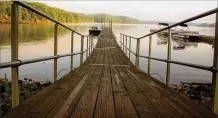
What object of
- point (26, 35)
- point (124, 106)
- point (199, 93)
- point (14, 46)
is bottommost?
point (199, 93)

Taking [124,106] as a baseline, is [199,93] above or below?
below

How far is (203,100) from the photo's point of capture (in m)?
9.02

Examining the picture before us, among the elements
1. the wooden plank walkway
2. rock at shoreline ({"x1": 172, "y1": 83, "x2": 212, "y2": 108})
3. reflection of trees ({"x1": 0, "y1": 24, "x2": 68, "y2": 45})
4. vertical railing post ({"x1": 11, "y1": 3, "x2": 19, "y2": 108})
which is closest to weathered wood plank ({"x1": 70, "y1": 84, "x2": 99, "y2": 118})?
the wooden plank walkway

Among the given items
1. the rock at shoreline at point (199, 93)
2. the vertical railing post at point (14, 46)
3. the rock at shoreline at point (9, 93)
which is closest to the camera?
the vertical railing post at point (14, 46)

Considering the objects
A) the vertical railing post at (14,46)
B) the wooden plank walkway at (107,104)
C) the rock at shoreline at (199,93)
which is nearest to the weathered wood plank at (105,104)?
the wooden plank walkway at (107,104)

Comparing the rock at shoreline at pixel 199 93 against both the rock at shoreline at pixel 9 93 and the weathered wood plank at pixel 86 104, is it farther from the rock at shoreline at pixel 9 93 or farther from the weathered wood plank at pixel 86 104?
the weathered wood plank at pixel 86 104

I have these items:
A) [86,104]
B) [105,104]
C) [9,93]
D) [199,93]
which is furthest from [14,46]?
[199,93]

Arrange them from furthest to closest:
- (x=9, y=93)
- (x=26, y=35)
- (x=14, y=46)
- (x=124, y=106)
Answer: (x=26, y=35) → (x=9, y=93) → (x=124, y=106) → (x=14, y=46)

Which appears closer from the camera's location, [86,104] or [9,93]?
[86,104]

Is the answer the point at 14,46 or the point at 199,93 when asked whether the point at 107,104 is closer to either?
the point at 14,46

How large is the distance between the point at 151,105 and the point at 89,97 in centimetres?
79

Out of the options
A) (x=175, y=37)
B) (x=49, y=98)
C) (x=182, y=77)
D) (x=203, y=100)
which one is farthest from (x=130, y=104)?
(x=175, y=37)

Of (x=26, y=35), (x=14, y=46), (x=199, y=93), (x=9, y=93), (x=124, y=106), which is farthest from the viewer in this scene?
(x=26, y=35)

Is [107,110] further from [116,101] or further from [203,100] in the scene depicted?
[203,100]
